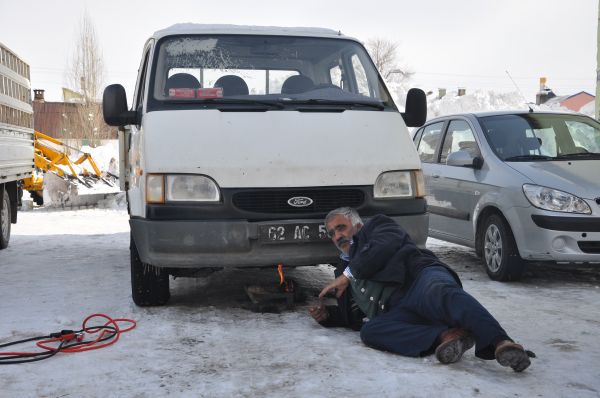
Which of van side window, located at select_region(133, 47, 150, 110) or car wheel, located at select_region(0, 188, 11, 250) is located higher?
van side window, located at select_region(133, 47, 150, 110)

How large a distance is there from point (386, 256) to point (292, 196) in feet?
2.96

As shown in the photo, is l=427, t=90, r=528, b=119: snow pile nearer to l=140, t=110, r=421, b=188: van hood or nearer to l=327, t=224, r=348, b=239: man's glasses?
l=140, t=110, r=421, b=188: van hood

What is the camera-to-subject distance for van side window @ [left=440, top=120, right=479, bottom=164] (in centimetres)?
693

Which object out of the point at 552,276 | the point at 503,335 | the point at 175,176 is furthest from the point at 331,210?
the point at 552,276

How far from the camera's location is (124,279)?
6.36m

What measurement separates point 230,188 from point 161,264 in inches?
26.9

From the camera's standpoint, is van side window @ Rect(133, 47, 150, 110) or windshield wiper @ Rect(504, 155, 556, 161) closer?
van side window @ Rect(133, 47, 150, 110)

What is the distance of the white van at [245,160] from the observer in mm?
4426

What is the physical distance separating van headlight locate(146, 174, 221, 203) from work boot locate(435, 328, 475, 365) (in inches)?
68.8

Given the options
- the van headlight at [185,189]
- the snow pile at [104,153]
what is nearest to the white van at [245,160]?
the van headlight at [185,189]

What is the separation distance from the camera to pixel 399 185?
473cm

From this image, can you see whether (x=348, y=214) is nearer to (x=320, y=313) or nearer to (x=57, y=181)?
(x=320, y=313)

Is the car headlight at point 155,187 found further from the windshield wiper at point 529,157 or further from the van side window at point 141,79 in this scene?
the windshield wiper at point 529,157

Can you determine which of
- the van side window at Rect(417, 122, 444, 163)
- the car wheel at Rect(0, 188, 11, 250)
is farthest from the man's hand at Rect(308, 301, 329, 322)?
the car wheel at Rect(0, 188, 11, 250)
